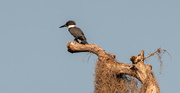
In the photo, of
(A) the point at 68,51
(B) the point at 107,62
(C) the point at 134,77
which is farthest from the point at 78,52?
(C) the point at 134,77

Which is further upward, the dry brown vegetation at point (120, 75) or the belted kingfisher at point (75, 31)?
the belted kingfisher at point (75, 31)

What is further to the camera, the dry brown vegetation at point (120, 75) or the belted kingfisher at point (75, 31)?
the belted kingfisher at point (75, 31)

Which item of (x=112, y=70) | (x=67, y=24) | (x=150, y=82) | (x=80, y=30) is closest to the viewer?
(x=150, y=82)

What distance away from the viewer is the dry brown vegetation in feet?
29.4

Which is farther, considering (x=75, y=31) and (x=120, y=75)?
(x=75, y=31)

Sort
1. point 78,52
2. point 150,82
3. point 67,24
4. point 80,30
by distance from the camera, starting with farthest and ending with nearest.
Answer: point 67,24 → point 80,30 → point 78,52 → point 150,82

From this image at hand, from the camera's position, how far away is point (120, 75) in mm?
9656

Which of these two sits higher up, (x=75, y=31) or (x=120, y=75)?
(x=75, y=31)

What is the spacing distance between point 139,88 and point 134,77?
1.31 feet

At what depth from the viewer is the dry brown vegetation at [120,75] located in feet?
29.4

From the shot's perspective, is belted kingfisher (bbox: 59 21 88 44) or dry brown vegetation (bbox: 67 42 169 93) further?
belted kingfisher (bbox: 59 21 88 44)

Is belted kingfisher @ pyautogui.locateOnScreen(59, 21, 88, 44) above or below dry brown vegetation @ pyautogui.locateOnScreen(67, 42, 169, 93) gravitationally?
above

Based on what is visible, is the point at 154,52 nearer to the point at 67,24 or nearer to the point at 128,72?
the point at 128,72

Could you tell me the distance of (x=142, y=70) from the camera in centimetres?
901
